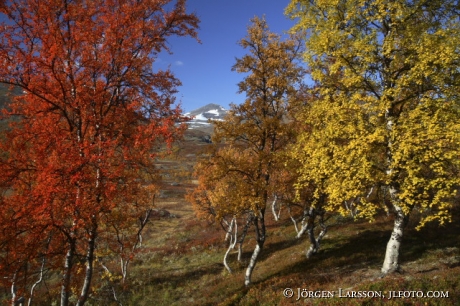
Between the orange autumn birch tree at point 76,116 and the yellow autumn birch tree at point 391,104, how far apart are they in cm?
638

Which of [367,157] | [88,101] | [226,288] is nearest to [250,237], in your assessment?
[226,288]

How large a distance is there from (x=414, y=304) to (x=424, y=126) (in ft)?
19.8

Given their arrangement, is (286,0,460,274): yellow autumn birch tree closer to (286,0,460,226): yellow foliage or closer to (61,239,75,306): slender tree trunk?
(286,0,460,226): yellow foliage

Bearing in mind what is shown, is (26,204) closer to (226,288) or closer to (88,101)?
(88,101)

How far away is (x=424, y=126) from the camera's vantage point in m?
10.6

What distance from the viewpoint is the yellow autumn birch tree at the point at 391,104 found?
10.4 m

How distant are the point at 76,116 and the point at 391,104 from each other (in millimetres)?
12801

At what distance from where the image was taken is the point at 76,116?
38.2 feet

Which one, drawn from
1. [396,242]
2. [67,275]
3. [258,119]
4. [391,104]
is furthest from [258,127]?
[67,275]

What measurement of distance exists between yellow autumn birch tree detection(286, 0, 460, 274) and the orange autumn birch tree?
6.38 meters

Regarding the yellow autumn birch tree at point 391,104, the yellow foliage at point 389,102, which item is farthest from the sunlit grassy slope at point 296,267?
the yellow foliage at point 389,102

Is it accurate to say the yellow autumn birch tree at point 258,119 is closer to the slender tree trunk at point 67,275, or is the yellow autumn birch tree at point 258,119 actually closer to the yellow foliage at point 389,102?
the yellow foliage at point 389,102

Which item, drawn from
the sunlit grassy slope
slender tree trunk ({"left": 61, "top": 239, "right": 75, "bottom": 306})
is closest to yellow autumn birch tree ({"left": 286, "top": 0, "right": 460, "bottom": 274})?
the sunlit grassy slope

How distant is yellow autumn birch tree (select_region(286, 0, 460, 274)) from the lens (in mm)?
10438
